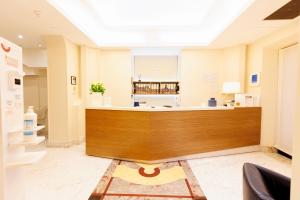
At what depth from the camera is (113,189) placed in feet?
8.97

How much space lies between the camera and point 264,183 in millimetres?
1584

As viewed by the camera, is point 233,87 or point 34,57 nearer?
point 233,87

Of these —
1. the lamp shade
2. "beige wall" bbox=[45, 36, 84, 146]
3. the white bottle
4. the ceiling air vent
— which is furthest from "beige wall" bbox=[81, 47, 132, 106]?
the white bottle

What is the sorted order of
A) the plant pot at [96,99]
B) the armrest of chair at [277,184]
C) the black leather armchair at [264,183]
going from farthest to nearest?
the plant pot at [96,99]
the armrest of chair at [277,184]
the black leather armchair at [264,183]

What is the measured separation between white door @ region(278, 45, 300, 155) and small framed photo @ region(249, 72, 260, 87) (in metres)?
0.44

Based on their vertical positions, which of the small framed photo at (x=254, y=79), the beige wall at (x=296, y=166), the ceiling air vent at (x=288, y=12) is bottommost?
the beige wall at (x=296, y=166)

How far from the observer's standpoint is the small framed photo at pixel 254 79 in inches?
182

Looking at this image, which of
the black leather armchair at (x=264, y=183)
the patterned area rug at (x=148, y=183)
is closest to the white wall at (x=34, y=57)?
the patterned area rug at (x=148, y=183)

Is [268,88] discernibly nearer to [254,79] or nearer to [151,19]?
[254,79]

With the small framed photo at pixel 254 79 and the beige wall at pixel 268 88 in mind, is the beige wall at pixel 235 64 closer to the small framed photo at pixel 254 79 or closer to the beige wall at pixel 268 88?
the small framed photo at pixel 254 79

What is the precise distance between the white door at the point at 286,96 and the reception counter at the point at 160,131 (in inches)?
36.4

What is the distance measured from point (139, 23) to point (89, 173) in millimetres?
3744

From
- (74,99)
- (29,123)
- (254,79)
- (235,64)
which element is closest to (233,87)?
(254,79)

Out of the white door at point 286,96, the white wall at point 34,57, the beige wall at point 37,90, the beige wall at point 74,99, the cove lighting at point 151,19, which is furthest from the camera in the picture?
the beige wall at point 37,90
